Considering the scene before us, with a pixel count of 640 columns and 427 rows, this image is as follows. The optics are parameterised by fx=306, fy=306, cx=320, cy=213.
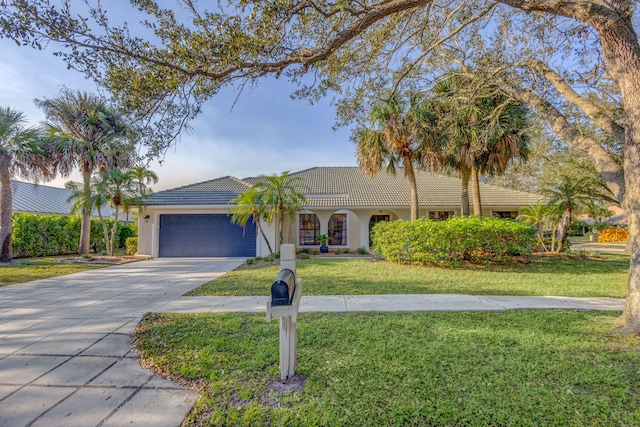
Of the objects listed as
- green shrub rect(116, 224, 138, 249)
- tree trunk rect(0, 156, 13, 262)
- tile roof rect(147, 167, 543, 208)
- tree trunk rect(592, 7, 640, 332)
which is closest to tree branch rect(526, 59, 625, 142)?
tree trunk rect(592, 7, 640, 332)

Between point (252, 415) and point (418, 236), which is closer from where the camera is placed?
point (252, 415)

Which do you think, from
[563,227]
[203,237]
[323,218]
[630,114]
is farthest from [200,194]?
[563,227]

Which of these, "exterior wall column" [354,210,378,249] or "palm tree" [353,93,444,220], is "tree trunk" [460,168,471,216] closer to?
"palm tree" [353,93,444,220]

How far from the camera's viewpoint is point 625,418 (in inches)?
104

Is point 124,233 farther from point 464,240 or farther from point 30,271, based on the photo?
point 464,240

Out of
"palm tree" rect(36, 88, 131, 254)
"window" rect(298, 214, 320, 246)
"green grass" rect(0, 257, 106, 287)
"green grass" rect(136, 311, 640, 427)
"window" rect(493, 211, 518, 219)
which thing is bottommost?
"green grass" rect(136, 311, 640, 427)

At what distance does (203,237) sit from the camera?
54.5 ft

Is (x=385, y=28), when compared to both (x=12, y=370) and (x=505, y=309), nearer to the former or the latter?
(x=505, y=309)

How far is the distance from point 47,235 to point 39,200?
8788 mm

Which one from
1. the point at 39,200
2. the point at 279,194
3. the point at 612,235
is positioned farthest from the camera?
the point at 612,235

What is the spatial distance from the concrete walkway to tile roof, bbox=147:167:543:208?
7776mm

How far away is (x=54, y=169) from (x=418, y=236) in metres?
18.8

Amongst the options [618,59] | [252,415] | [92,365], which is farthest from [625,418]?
[92,365]

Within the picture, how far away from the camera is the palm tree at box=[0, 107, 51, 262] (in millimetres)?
12961
